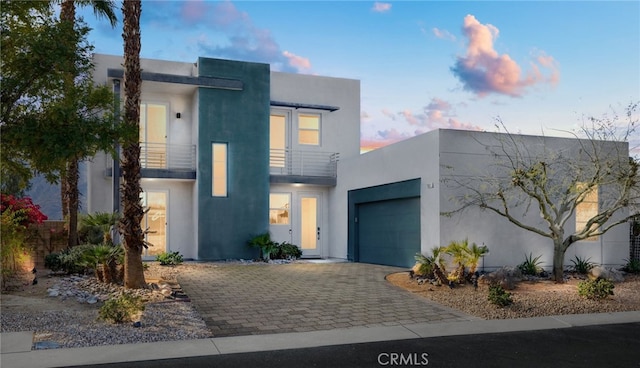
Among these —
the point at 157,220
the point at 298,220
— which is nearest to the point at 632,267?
the point at 298,220

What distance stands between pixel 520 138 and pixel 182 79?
11.0 m

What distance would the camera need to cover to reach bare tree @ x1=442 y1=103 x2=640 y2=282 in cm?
1326

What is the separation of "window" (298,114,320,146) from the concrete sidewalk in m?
13.4

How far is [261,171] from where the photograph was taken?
19.5 m

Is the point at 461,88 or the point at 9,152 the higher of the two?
the point at 461,88

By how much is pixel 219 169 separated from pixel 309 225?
168 inches

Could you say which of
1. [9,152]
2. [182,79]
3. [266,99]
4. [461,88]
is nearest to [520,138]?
[461,88]

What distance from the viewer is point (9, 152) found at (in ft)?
26.9

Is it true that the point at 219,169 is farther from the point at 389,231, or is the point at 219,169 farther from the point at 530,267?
the point at 530,267

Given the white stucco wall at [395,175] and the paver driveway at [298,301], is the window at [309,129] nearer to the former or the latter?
the white stucco wall at [395,175]

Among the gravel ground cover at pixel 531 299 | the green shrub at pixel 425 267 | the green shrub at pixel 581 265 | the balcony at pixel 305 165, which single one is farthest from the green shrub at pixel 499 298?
the balcony at pixel 305 165

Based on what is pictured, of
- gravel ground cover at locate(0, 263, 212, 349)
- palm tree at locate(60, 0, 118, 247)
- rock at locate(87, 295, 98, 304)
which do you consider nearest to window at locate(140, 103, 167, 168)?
palm tree at locate(60, 0, 118, 247)

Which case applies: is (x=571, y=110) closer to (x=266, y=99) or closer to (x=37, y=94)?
(x=266, y=99)

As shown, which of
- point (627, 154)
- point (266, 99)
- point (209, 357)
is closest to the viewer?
point (209, 357)
